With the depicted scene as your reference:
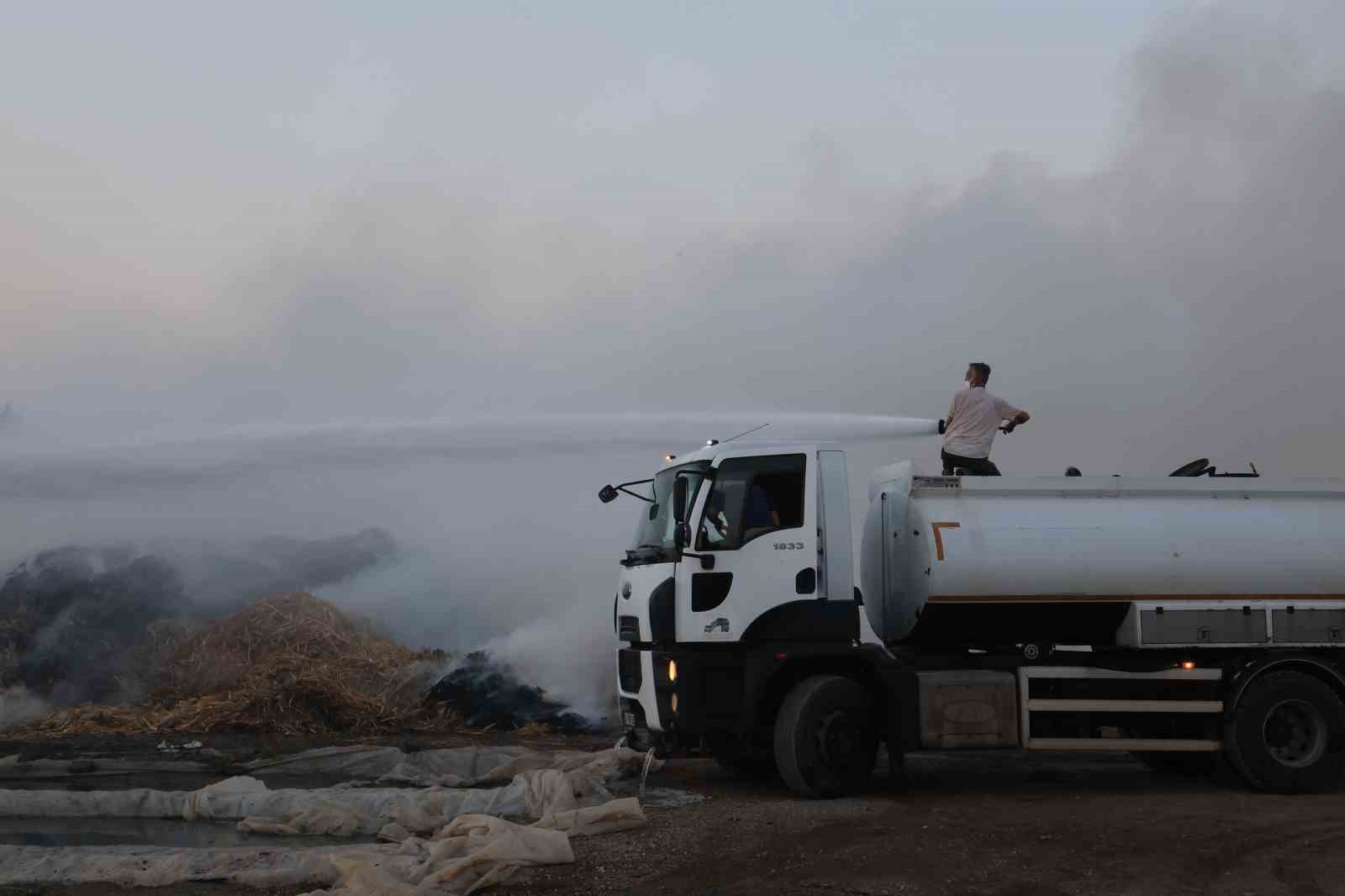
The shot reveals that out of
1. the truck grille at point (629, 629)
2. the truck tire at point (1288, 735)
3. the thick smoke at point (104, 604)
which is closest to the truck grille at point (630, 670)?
the truck grille at point (629, 629)

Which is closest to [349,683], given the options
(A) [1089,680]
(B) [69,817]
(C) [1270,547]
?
(B) [69,817]

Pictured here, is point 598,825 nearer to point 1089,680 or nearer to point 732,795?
point 732,795

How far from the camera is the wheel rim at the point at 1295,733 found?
12945mm

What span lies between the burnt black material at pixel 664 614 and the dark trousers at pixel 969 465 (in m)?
3.35

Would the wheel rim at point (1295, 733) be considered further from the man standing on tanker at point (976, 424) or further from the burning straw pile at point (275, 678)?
the burning straw pile at point (275, 678)

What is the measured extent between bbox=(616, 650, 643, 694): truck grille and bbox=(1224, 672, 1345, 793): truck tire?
5.96m

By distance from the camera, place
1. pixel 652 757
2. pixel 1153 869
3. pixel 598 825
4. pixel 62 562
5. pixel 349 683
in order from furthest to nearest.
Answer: pixel 62 562 → pixel 349 683 → pixel 652 757 → pixel 598 825 → pixel 1153 869

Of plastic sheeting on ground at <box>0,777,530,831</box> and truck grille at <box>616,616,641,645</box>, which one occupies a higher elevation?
truck grille at <box>616,616,641,645</box>

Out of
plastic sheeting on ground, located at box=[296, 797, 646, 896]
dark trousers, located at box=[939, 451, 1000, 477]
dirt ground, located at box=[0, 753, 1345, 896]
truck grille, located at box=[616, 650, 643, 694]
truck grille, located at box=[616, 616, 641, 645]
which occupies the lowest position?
dirt ground, located at box=[0, 753, 1345, 896]

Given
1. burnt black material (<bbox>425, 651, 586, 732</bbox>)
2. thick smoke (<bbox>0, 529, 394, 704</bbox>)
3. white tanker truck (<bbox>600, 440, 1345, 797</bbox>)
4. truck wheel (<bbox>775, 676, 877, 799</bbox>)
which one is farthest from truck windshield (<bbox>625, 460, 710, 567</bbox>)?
thick smoke (<bbox>0, 529, 394, 704</bbox>)

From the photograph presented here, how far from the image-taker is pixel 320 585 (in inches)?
1054

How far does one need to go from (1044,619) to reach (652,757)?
437 cm

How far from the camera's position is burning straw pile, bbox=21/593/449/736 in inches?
695

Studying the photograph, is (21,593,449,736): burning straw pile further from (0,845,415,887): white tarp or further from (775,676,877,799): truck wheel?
(0,845,415,887): white tarp
